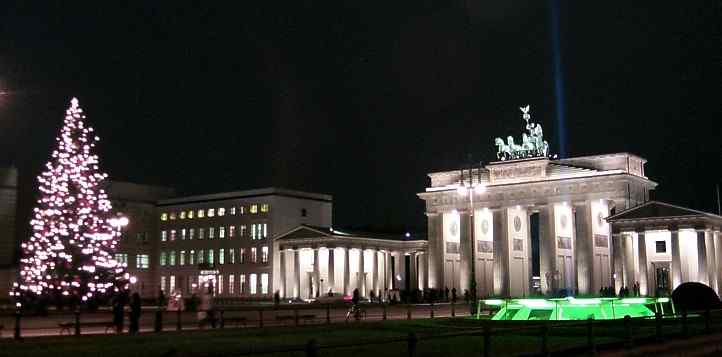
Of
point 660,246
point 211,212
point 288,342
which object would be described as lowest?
point 288,342

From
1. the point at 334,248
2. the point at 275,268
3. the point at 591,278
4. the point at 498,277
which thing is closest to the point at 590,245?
the point at 591,278

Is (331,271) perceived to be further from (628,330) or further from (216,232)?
(628,330)

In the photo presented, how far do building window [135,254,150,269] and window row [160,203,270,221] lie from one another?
6.04 meters

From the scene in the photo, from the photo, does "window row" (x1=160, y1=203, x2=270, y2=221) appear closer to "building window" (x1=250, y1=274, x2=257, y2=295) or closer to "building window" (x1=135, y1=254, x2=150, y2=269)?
"building window" (x1=135, y1=254, x2=150, y2=269)

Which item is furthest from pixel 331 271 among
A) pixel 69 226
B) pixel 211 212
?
pixel 69 226

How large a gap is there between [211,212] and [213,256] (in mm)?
6225

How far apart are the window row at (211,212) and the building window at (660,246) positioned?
50549 mm

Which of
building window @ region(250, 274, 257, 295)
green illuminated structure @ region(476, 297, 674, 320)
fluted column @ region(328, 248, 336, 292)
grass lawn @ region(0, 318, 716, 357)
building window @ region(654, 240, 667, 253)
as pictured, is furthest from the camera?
building window @ region(250, 274, 257, 295)

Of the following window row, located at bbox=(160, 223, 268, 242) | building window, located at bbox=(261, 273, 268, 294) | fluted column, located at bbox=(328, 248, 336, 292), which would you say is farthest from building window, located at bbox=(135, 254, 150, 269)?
fluted column, located at bbox=(328, 248, 336, 292)

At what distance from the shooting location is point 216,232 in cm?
12231

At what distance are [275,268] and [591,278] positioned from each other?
42509 mm

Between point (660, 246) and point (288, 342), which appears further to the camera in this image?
point (660, 246)

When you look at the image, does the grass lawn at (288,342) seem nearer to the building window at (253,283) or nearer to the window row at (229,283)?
the window row at (229,283)

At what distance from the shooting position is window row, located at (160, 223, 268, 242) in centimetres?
11744
